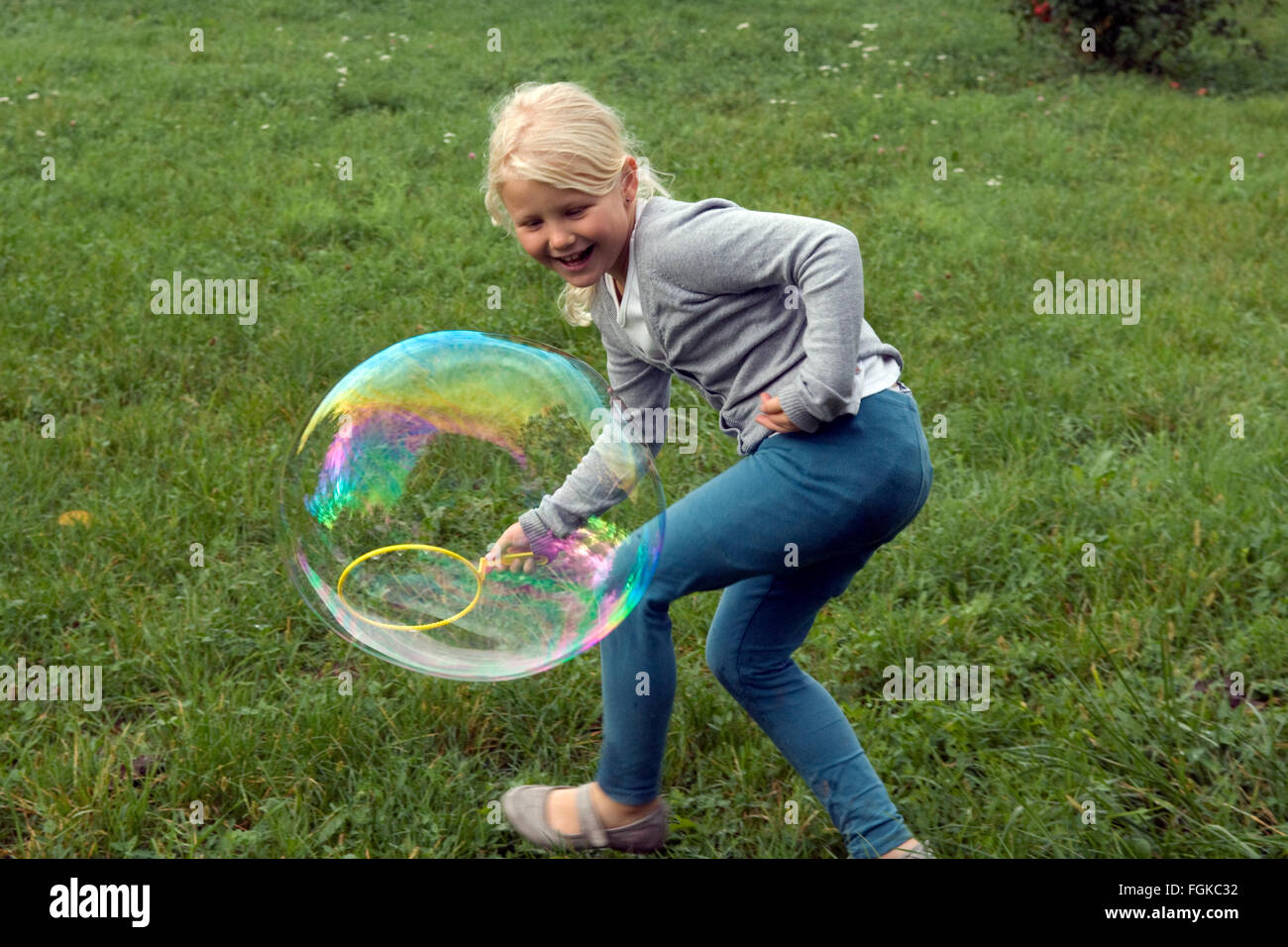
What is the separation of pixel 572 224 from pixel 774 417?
1.69 ft

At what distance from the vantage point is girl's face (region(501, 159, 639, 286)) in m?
2.29

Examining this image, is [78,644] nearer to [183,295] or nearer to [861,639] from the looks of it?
[861,639]

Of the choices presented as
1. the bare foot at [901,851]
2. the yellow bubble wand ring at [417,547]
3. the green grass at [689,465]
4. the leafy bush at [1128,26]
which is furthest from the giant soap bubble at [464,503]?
the leafy bush at [1128,26]

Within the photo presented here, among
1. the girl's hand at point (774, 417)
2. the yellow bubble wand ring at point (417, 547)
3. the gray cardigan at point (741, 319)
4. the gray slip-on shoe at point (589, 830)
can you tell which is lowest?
the gray slip-on shoe at point (589, 830)

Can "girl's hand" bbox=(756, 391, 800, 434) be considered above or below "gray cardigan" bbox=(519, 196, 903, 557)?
below

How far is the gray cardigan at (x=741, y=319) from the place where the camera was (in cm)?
219

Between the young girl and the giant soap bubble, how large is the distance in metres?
0.06

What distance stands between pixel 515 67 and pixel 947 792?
862cm

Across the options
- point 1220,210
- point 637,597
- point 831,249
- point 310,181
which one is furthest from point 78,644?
point 1220,210

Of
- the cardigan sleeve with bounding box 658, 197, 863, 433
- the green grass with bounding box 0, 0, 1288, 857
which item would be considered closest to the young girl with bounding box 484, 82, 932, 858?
the cardigan sleeve with bounding box 658, 197, 863, 433

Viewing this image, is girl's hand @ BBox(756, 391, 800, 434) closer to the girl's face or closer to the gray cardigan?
the gray cardigan

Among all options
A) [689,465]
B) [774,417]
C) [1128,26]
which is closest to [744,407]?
[774,417]

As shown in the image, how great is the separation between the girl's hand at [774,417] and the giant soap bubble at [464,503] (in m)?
0.32

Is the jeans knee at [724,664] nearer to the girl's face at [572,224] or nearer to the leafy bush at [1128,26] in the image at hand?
the girl's face at [572,224]
